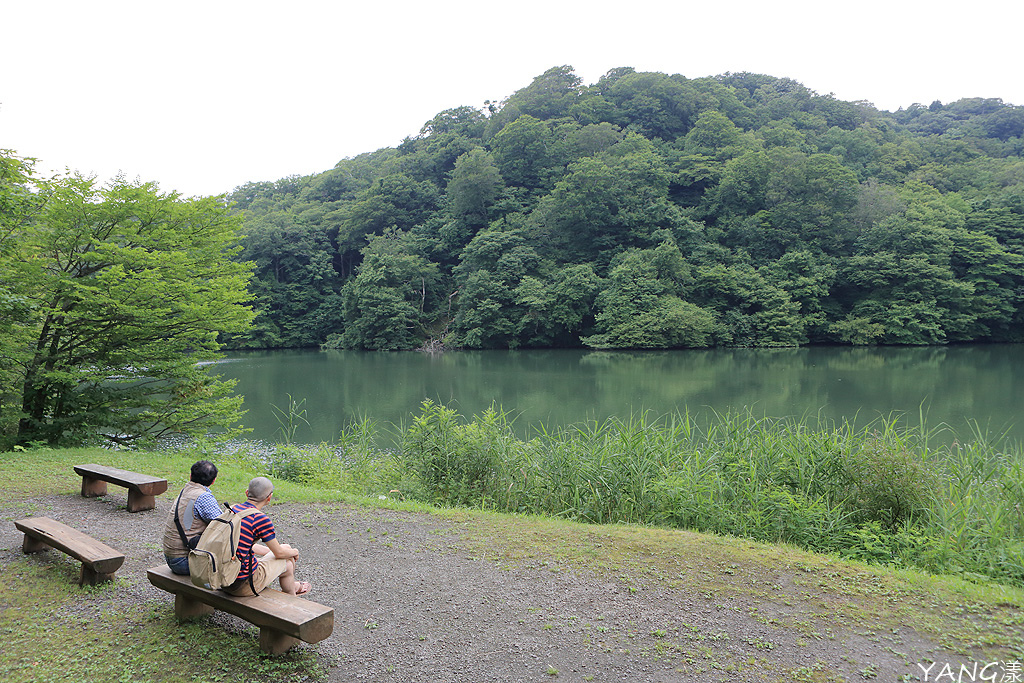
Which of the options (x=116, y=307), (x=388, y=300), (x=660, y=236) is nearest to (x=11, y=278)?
(x=116, y=307)

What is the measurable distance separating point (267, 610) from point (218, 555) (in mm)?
344

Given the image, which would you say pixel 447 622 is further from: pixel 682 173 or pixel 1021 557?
pixel 682 173

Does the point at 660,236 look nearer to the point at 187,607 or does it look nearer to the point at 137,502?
the point at 137,502

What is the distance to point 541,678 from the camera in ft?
8.29

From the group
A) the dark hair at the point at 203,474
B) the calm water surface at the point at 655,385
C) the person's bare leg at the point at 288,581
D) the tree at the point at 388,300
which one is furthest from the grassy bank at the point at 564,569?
the tree at the point at 388,300

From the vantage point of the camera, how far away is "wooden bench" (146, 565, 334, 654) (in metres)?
2.40

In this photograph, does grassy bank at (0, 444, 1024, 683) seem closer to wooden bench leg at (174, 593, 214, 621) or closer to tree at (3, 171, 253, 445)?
wooden bench leg at (174, 593, 214, 621)

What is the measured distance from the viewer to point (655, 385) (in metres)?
18.8

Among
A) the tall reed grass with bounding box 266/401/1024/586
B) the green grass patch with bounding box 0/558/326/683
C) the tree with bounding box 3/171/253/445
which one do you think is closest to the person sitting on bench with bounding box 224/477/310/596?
the green grass patch with bounding box 0/558/326/683

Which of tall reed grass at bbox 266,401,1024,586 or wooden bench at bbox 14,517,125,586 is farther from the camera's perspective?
tall reed grass at bbox 266,401,1024,586

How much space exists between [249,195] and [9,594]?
2324 inches

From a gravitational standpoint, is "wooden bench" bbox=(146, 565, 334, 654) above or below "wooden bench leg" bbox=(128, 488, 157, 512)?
above

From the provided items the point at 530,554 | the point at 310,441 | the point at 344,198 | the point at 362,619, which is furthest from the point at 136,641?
the point at 344,198

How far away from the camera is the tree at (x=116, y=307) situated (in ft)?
24.4
